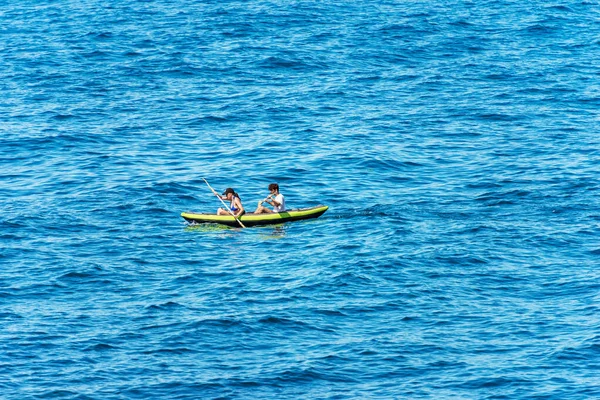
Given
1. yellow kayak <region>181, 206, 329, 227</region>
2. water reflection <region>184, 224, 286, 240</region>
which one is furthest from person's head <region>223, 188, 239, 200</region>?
water reflection <region>184, 224, 286, 240</region>

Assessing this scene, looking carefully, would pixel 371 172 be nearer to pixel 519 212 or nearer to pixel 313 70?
pixel 519 212

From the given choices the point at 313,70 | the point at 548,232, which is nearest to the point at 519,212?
the point at 548,232

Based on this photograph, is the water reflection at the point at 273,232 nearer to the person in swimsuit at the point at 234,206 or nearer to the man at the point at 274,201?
the man at the point at 274,201

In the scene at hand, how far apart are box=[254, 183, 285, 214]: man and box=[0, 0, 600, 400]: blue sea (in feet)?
2.44

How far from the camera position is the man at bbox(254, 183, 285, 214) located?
119 ft

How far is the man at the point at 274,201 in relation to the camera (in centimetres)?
3622

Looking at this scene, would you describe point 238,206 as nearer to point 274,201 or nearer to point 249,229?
point 249,229

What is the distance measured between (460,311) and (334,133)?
2024cm

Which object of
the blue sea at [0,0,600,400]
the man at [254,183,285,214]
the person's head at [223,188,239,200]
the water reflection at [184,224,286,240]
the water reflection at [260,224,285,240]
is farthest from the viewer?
the person's head at [223,188,239,200]

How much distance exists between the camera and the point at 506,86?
53781 mm

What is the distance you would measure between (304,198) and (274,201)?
342 centimetres

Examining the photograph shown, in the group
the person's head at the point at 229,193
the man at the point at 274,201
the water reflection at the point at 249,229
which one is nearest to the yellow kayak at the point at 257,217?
the water reflection at the point at 249,229

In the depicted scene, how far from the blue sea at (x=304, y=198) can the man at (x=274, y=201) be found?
745 mm

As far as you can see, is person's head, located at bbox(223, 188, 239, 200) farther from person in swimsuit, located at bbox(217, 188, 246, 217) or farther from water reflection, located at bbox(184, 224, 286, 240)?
water reflection, located at bbox(184, 224, 286, 240)
